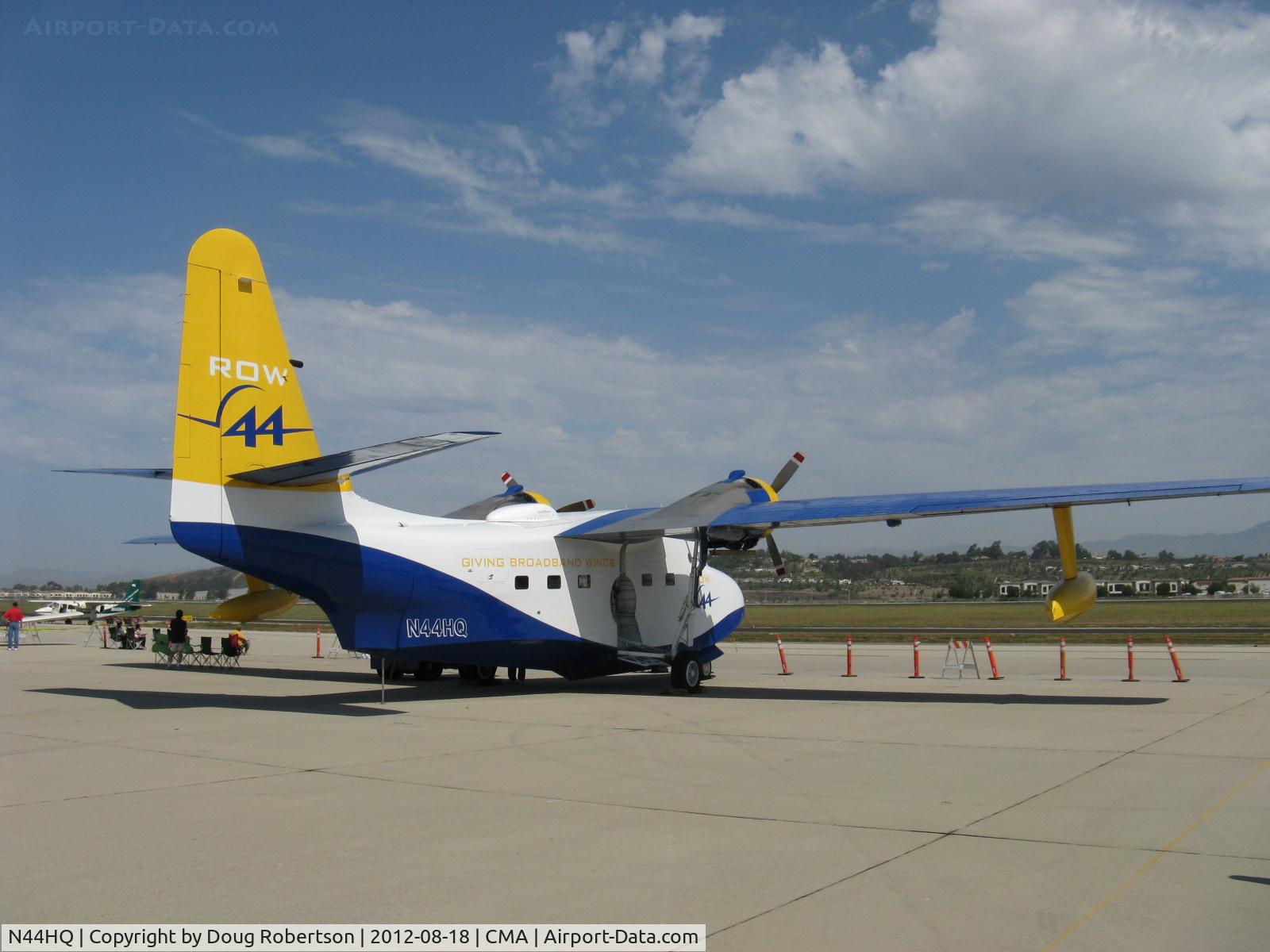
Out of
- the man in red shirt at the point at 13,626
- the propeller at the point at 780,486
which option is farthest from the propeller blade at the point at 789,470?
the man in red shirt at the point at 13,626

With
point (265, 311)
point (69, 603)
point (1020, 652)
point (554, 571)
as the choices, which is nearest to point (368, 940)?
point (265, 311)

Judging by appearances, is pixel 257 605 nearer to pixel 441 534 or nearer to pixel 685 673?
pixel 441 534

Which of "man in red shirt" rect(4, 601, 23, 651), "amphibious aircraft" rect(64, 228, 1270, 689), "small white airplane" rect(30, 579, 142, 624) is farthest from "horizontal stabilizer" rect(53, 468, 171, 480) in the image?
"small white airplane" rect(30, 579, 142, 624)

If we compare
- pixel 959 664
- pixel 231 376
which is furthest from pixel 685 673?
pixel 231 376

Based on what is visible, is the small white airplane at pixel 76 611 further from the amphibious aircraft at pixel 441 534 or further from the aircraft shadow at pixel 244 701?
the amphibious aircraft at pixel 441 534

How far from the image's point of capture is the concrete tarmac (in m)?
5.86

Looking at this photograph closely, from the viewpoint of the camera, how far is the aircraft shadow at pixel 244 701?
16.4 meters

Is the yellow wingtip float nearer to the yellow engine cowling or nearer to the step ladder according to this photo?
the step ladder

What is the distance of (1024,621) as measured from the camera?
174ft

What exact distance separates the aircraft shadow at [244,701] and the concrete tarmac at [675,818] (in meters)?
0.18

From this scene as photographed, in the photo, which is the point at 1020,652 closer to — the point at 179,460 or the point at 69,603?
the point at 179,460

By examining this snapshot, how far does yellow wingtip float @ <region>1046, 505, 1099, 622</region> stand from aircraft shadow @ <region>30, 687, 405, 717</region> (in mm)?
11219

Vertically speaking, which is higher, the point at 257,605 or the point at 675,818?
the point at 257,605
